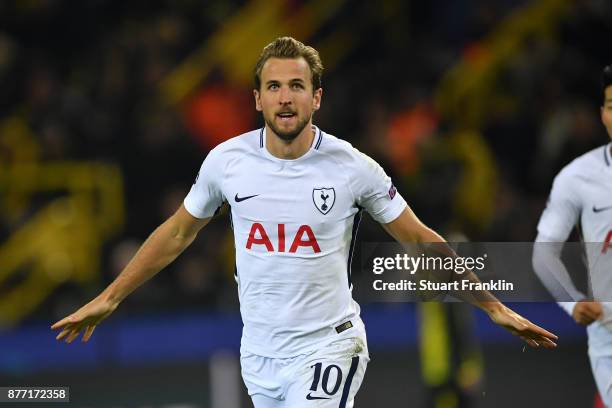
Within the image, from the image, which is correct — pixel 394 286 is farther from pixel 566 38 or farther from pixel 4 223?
pixel 566 38

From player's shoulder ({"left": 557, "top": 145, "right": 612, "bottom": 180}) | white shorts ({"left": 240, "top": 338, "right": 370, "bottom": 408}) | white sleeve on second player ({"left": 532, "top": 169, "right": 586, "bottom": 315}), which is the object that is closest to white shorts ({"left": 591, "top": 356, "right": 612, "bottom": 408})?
white sleeve on second player ({"left": 532, "top": 169, "right": 586, "bottom": 315})

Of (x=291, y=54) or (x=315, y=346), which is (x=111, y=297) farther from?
(x=291, y=54)

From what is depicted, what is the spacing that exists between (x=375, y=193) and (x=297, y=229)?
0.36 m

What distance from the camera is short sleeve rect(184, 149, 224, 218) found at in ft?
16.4

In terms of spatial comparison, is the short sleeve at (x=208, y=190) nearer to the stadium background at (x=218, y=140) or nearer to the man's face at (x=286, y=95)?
the man's face at (x=286, y=95)

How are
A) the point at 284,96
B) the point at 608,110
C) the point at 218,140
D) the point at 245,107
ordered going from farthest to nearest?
the point at 245,107 → the point at 218,140 → the point at 608,110 → the point at 284,96

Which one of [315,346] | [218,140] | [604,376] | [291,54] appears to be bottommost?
[604,376]

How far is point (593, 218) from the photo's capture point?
5.42m

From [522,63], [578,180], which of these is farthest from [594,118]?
[578,180]

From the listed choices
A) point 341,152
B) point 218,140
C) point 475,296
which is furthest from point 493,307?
point 218,140

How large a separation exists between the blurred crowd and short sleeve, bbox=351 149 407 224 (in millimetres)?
3334

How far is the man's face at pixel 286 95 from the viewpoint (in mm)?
4789

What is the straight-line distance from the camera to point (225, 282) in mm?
9383

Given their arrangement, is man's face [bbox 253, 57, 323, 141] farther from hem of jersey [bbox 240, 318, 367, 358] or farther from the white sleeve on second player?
the white sleeve on second player
